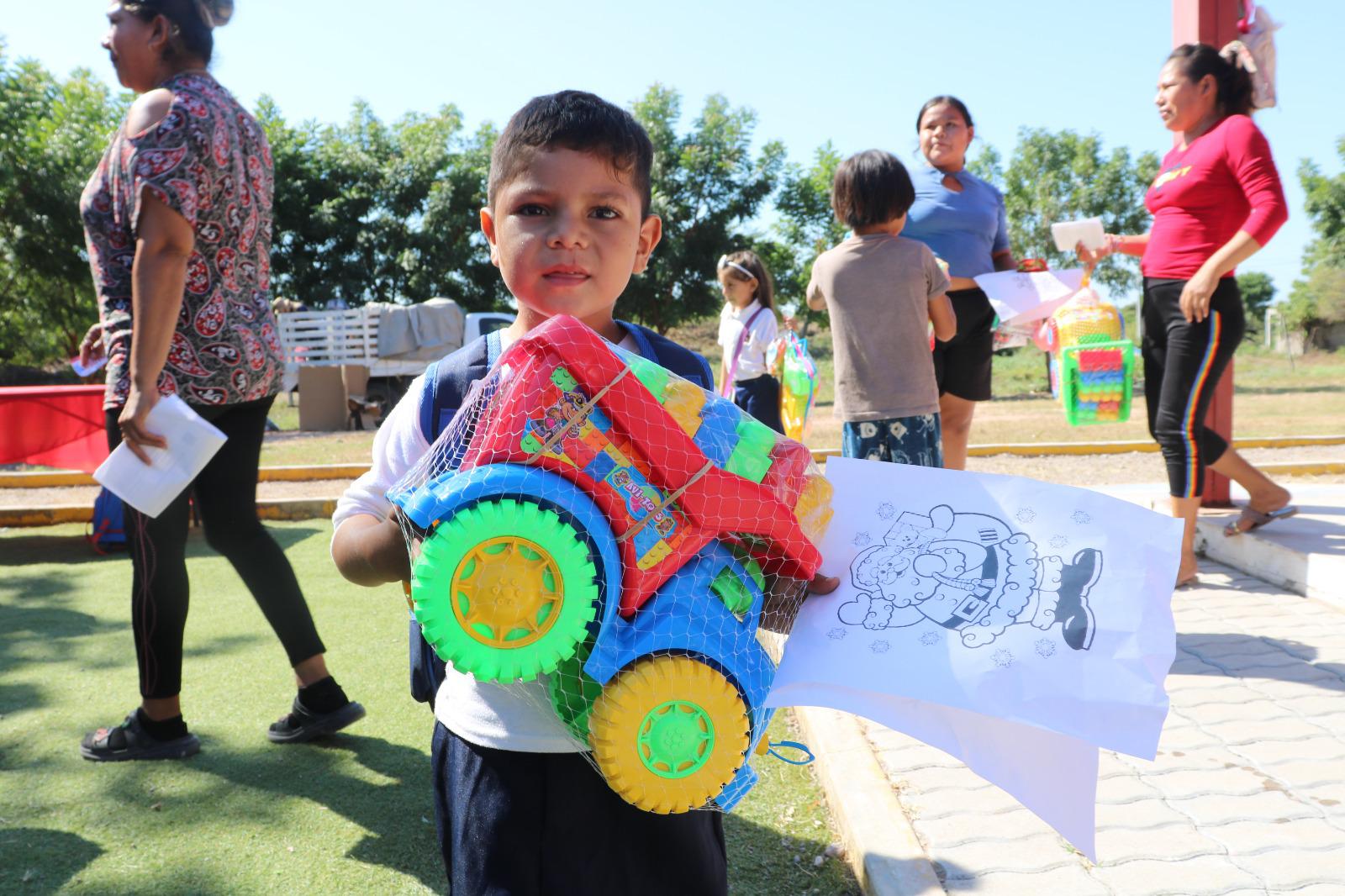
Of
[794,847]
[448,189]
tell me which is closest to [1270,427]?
[794,847]

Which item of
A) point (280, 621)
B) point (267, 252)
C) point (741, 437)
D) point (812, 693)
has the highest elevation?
point (267, 252)

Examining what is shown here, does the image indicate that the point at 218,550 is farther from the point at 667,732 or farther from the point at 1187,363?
the point at 1187,363

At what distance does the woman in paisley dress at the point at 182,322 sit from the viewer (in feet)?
8.55

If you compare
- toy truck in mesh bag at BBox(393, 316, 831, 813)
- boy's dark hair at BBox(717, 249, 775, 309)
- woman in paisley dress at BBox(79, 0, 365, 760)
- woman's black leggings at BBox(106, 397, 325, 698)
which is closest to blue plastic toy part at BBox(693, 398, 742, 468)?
toy truck in mesh bag at BBox(393, 316, 831, 813)

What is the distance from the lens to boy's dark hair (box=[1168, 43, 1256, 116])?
13.1 ft

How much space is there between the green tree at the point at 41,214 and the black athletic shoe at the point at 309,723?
21763 mm

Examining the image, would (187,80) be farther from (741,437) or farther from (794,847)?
(794,847)

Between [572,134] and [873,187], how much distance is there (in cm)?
220

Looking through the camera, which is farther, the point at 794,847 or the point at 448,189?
the point at 448,189

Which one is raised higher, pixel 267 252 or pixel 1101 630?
pixel 267 252

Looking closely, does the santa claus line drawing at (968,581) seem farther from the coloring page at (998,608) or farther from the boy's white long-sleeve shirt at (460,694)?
the boy's white long-sleeve shirt at (460,694)

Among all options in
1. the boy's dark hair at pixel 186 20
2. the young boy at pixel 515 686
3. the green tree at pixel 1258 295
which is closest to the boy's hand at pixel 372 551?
the young boy at pixel 515 686

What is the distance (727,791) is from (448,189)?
1042 inches

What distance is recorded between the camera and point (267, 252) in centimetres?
307
